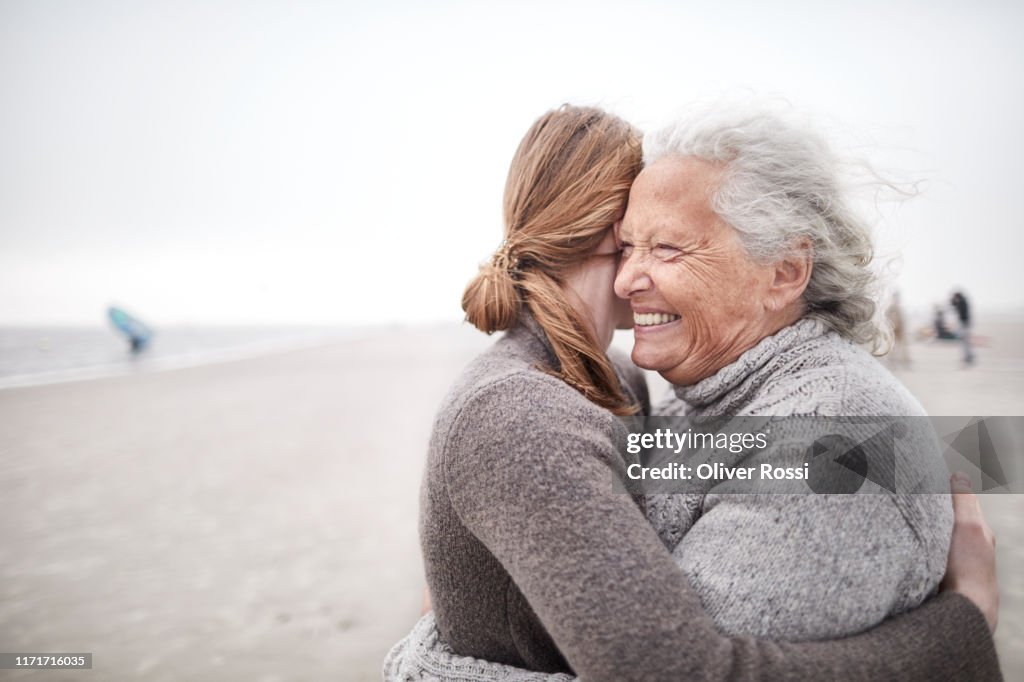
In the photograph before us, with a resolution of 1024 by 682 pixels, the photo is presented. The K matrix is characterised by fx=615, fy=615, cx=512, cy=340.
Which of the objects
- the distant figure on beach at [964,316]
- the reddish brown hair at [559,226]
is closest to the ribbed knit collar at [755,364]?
the reddish brown hair at [559,226]

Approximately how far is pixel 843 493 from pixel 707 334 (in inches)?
26.9

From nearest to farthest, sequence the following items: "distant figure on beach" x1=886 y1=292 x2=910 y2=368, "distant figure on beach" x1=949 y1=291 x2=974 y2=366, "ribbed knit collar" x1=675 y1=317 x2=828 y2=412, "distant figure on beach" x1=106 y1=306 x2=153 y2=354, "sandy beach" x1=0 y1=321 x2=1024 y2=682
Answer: "ribbed knit collar" x1=675 y1=317 x2=828 y2=412 → "sandy beach" x1=0 y1=321 x2=1024 y2=682 → "distant figure on beach" x1=886 y1=292 x2=910 y2=368 → "distant figure on beach" x1=949 y1=291 x2=974 y2=366 → "distant figure on beach" x1=106 y1=306 x2=153 y2=354

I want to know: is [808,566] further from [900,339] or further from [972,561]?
[900,339]

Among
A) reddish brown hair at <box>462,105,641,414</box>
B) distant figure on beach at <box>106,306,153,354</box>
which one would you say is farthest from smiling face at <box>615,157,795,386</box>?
distant figure on beach at <box>106,306,153,354</box>

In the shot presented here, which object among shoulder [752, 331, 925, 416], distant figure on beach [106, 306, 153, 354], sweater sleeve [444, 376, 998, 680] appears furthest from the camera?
distant figure on beach [106, 306, 153, 354]

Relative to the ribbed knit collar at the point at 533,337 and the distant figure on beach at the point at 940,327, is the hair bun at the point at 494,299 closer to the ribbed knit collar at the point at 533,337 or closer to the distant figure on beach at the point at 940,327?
the ribbed knit collar at the point at 533,337

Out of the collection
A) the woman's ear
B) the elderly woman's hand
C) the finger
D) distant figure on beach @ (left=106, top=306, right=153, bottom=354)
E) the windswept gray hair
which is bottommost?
distant figure on beach @ (left=106, top=306, right=153, bottom=354)

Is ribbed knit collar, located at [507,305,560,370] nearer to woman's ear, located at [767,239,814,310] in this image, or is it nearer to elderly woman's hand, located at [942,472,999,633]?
woman's ear, located at [767,239,814,310]

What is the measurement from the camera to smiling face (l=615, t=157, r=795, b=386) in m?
1.85

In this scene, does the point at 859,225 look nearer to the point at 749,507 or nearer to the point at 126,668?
the point at 749,507

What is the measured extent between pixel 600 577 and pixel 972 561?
104 centimetres

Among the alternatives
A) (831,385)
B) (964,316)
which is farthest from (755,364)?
(964,316)

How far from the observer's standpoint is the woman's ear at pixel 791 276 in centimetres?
184

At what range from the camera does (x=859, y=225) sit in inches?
74.9
